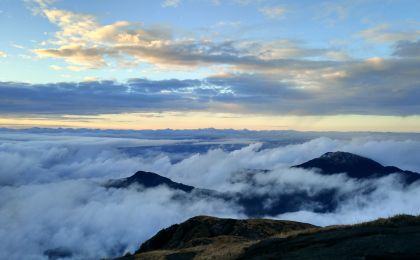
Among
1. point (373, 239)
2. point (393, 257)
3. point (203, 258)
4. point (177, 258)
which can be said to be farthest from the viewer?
point (177, 258)

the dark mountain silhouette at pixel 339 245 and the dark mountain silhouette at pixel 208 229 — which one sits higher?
the dark mountain silhouette at pixel 339 245

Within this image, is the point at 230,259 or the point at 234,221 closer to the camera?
the point at 230,259

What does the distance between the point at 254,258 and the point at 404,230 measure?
10.9 m

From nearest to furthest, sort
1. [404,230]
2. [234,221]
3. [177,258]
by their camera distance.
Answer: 1. [404,230]
2. [177,258]
3. [234,221]

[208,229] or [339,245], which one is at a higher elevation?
[339,245]

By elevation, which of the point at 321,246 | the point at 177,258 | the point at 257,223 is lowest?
the point at 257,223

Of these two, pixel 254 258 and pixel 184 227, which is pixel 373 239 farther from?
pixel 184 227

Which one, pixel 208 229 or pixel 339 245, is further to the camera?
pixel 208 229

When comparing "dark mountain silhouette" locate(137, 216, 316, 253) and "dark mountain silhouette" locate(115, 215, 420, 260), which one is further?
"dark mountain silhouette" locate(137, 216, 316, 253)

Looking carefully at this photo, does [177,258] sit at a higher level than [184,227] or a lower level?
higher

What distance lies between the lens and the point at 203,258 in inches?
1367

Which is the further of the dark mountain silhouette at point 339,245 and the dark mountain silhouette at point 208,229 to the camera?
the dark mountain silhouette at point 208,229

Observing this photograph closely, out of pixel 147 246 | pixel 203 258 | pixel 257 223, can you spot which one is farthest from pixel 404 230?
pixel 147 246

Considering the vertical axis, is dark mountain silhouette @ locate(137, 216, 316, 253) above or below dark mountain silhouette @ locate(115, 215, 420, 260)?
below
